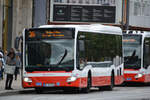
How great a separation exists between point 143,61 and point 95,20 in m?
25.3

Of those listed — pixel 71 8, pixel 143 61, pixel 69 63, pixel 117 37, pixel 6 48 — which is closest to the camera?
pixel 69 63

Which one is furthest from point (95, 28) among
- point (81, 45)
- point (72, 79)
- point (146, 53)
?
point (146, 53)

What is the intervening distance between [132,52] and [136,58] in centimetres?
37

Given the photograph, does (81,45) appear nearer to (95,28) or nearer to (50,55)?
(50,55)

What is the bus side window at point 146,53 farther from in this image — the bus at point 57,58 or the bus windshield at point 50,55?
the bus windshield at point 50,55

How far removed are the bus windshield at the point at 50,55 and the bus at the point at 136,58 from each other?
830 cm

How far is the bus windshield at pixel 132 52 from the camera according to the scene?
3166 centimetres

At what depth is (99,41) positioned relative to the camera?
26359mm

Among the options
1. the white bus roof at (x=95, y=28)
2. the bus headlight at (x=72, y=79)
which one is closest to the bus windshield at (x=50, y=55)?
the bus headlight at (x=72, y=79)

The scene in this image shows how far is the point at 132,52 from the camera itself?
31875 millimetres

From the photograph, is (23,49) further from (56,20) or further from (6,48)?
(56,20)

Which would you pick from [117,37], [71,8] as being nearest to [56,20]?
[71,8]

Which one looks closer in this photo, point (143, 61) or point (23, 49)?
point (23, 49)

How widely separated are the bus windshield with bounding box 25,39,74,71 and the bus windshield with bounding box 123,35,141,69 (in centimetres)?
829
